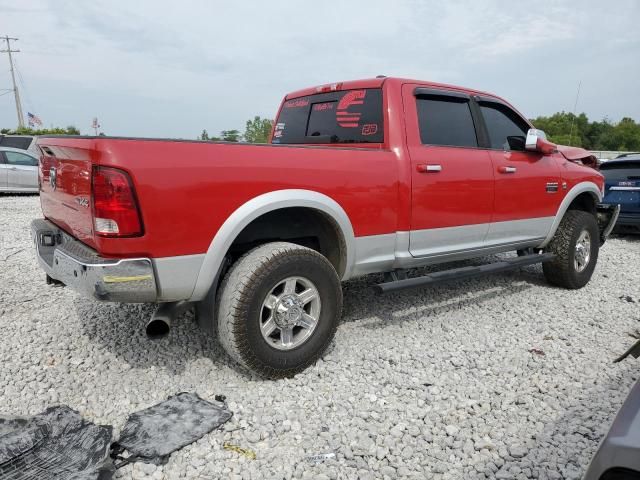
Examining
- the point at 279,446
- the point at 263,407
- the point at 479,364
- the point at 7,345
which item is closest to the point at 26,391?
the point at 7,345

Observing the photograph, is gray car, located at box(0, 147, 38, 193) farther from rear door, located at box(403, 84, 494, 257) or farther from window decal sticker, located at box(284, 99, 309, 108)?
rear door, located at box(403, 84, 494, 257)

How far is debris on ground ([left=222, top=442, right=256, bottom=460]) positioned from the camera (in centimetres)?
240

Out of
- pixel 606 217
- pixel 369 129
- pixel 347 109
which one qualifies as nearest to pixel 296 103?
pixel 347 109

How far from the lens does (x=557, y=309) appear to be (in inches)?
181

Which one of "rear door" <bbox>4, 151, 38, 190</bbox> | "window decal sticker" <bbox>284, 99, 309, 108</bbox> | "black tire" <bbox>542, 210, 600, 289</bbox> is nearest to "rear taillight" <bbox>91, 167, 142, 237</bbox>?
"window decal sticker" <bbox>284, 99, 309, 108</bbox>

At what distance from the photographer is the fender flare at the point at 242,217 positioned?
270 cm

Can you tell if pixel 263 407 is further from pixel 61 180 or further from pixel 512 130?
pixel 512 130

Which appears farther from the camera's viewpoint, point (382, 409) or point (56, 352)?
point (56, 352)

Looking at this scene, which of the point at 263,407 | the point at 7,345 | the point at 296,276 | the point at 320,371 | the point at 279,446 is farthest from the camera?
the point at 7,345

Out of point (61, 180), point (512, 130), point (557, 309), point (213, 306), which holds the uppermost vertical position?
point (512, 130)

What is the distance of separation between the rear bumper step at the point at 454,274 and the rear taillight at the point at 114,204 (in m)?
1.76

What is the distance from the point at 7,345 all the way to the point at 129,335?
818 millimetres

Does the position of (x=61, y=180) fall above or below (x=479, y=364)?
above

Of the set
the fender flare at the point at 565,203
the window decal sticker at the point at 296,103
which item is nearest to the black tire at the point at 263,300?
the window decal sticker at the point at 296,103
